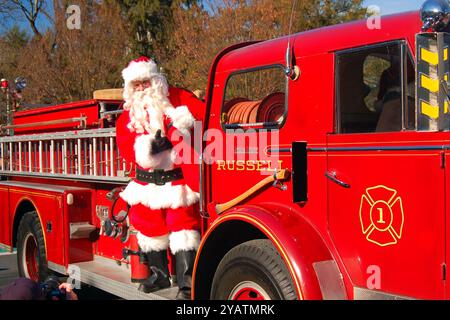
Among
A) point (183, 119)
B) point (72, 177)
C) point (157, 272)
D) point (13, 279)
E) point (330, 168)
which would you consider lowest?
point (13, 279)

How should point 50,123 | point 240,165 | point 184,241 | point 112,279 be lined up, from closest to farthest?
point 240,165 < point 184,241 < point 112,279 < point 50,123

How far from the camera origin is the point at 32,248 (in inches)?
254

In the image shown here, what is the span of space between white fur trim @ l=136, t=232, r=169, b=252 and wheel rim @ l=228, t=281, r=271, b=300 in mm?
1094

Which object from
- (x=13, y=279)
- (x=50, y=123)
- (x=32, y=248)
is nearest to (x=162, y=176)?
(x=50, y=123)

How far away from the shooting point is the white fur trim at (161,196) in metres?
4.30

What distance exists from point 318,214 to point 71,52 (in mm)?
16961

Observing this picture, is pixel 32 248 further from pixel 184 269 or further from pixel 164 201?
pixel 184 269

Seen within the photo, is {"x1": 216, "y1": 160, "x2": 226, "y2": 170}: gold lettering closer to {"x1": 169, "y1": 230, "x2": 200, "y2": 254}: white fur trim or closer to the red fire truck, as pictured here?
the red fire truck

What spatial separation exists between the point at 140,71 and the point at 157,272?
164 centimetres

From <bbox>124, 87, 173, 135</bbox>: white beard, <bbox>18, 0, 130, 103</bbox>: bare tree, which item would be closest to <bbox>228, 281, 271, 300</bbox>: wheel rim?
<bbox>124, 87, 173, 135</bbox>: white beard

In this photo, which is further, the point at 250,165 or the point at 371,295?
the point at 250,165

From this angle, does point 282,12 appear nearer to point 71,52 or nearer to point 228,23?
point 228,23

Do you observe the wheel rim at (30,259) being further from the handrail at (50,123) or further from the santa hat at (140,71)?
the santa hat at (140,71)

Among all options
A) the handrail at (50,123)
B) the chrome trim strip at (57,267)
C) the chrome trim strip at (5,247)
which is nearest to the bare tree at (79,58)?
the handrail at (50,123)
